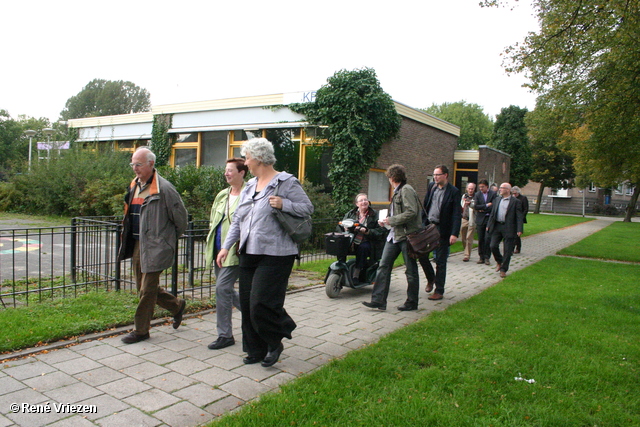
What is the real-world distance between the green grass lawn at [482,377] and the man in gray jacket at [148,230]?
1.83 m

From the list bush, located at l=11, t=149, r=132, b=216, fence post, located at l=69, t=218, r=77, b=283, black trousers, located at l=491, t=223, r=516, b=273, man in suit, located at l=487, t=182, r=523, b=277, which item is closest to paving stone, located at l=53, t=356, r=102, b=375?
fence post, located at l=69, t=218, r=77, b=283

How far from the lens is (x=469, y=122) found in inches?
2434

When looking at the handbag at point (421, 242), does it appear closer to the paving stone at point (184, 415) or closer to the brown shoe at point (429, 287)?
the brown shoe at point (429, 287)

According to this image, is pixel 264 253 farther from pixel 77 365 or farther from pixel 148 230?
pixel 77 365

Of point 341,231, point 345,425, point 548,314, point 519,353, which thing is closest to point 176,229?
point 345,425

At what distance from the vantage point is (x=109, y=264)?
6910 millimetres

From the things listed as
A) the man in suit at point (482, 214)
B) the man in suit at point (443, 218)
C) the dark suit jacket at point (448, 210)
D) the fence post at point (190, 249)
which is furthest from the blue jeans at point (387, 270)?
the man in suit at point (482, 214)

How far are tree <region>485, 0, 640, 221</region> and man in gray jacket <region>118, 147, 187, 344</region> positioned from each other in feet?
25.4

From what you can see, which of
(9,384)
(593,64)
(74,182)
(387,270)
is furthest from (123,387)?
(74,182)

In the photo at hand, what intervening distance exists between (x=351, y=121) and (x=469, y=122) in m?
52.1

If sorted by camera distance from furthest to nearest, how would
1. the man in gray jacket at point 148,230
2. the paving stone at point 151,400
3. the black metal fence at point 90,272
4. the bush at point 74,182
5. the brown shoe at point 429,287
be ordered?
the bush at point 74,182 < the brown shoe at point 429,287 < the black metal fence at point 90,272 < the man in gray jacket at point 148,230 < the paving stone at point 151,400

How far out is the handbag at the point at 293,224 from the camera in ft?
13.0

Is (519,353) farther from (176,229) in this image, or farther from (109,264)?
(109,264)

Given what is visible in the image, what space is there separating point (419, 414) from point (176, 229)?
113 inches
